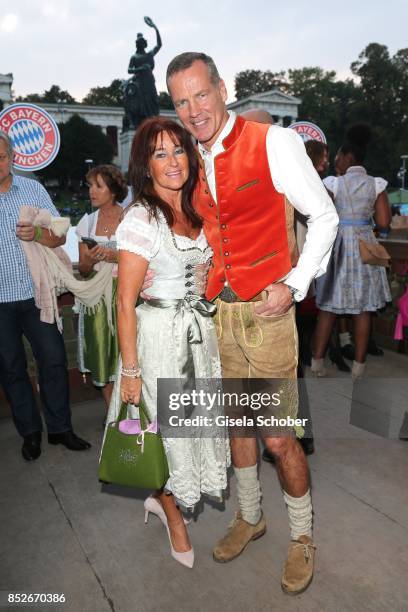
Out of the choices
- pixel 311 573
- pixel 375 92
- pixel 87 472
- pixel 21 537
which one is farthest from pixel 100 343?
pixel 375 92

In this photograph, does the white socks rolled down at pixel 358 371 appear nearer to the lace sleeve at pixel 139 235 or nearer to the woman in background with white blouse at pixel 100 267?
the woman in background with white blouse at pixel 100 267

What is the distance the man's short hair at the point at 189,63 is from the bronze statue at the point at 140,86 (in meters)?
28.4

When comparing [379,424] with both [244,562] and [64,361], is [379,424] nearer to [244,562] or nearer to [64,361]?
[244,562]

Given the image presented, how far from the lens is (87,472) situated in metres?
3.37

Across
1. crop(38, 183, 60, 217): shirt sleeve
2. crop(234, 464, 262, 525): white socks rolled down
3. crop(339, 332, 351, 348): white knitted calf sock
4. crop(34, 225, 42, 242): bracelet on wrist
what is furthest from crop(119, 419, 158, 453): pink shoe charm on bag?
crop(339, 332, 351, 348): white knitted calf sock

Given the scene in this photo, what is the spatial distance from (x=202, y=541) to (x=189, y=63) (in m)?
2.29

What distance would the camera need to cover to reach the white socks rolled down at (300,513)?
2299 millimetres

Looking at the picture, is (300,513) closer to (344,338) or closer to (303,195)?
(303,195)

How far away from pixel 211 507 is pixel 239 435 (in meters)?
0.72

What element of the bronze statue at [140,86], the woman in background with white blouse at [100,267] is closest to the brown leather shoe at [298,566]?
the woman in background with white blouse at [100,267]

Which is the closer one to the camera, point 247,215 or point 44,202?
point 247,215

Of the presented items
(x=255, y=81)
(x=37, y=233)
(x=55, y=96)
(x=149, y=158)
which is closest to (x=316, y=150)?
(x=149, y=158)

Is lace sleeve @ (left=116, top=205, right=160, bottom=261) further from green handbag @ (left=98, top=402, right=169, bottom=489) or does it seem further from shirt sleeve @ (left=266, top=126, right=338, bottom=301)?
green handbag @ (left=98, top=402, right=169, bottom=489)

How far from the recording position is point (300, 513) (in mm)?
2316
